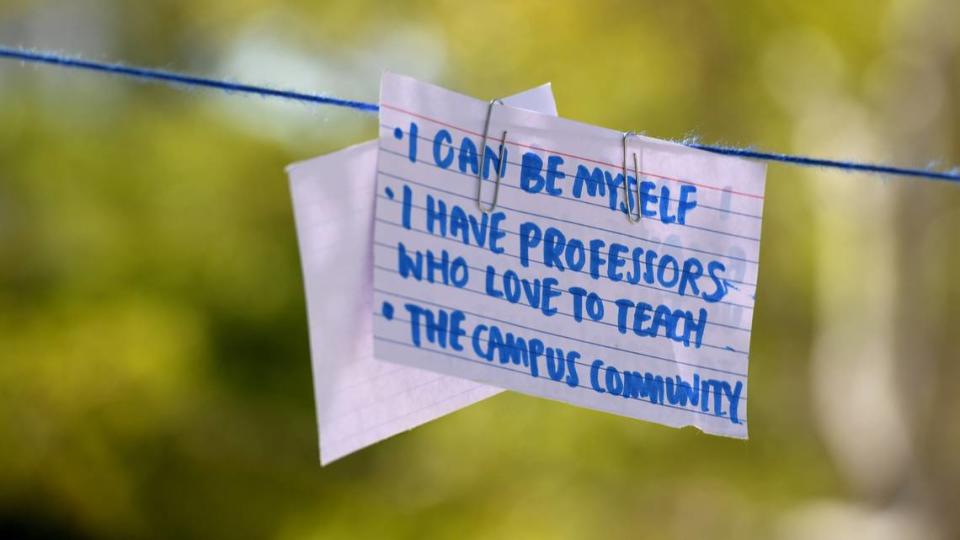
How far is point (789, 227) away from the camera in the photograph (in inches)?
96.0

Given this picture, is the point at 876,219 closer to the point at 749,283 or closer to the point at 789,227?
the point at 789,227

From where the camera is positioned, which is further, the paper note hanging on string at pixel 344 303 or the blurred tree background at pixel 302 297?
the blurred tree background at pixel 302 297

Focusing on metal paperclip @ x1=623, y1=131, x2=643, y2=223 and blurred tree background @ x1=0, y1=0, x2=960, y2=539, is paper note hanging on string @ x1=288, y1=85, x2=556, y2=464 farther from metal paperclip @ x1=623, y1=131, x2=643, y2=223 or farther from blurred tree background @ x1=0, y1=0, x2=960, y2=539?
blurred tree background @ x1=0, y1=0, x2=960, y2=539

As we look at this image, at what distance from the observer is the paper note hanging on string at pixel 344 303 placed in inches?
24.5

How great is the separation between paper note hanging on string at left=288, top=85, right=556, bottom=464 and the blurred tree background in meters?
1.64

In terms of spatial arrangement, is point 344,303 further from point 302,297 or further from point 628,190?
point 302,297

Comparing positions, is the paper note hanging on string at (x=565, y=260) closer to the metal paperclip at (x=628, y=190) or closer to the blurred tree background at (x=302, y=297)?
the metal paperclip at (x=628, y=190)

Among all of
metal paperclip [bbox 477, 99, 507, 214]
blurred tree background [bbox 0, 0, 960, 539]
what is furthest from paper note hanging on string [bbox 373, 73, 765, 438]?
blurred tree background [bbox 0, 0, 960, 539]

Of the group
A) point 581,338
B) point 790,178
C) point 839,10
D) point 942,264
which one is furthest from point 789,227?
point 581,338

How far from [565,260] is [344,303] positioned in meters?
0.15

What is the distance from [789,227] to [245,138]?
126cm

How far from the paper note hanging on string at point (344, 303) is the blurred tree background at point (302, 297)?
64.6 inches

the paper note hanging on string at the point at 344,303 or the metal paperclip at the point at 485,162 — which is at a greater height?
the metal paperclip at the point at 485,162

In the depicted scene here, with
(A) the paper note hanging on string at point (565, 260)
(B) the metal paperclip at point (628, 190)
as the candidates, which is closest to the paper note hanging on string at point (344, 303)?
(A) the paper note hanging on string at point (565, 260)
